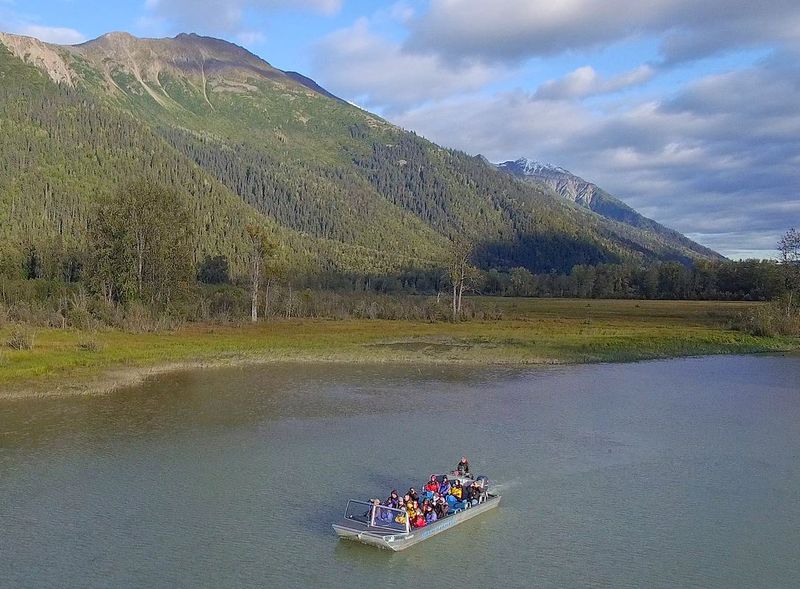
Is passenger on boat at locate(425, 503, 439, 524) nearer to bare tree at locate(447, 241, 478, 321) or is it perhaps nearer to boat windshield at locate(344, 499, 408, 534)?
boat windshield at locate(344, 499, 408, 534)

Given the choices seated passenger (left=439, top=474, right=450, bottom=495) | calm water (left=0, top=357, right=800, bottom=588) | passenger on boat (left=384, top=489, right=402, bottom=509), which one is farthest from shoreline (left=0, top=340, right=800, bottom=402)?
passenger on boat (left=384, top=489, right=402, bottom=509)

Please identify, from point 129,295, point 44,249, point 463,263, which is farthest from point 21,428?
point 44,249

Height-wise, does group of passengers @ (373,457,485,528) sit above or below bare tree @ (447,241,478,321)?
below

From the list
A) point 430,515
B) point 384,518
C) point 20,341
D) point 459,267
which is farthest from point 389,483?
point 459,267

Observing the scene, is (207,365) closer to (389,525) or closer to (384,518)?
(384,518)

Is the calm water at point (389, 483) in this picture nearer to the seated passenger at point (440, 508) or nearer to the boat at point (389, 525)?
the boat at point (389, 525)

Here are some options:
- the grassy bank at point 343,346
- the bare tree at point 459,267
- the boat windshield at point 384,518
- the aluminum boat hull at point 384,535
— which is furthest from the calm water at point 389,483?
the bare tree at point 459,267
